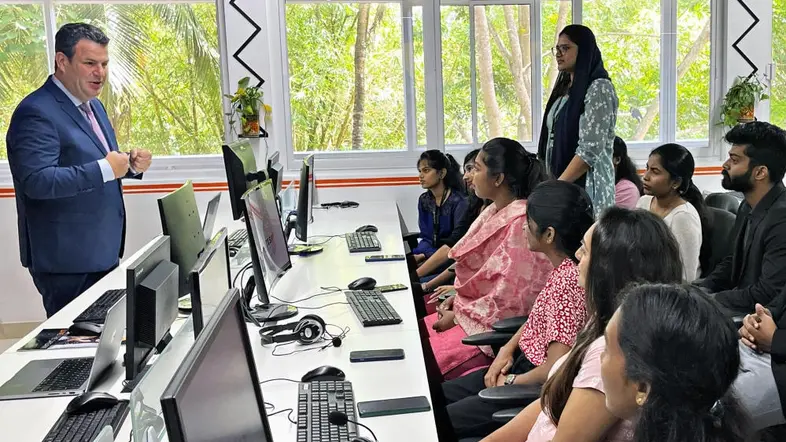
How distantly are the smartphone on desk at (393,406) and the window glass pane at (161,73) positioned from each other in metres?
3.83

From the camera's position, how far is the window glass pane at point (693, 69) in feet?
17.1

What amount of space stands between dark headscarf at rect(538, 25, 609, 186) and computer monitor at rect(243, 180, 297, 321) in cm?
154

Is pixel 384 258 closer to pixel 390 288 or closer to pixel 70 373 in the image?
pixel 390 288

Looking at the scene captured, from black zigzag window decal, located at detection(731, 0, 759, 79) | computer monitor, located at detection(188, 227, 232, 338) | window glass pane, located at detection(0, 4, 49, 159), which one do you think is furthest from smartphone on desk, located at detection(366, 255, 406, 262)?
black zigzag window decal, located at detection(731, 0, 759, 79)

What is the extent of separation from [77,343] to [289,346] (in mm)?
667

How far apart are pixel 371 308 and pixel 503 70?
3.28 m

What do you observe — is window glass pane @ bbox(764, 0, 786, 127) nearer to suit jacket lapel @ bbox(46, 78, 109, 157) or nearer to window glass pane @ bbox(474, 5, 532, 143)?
window glass pane @ bbox(474, 5, 532, 143)

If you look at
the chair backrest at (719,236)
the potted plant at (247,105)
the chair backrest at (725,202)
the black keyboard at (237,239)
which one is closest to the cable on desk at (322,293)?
the black keyboard at (237,239)

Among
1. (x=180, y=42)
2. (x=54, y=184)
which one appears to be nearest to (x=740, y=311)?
(x=54, y=184)

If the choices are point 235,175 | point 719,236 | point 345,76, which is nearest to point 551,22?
point 345,76

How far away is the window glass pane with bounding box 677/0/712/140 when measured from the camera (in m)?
5.21

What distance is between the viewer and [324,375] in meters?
1.79

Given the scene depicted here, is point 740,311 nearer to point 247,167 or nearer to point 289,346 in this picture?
point 289,346

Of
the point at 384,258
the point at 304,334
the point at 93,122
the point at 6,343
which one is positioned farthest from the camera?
the point at 6,343
